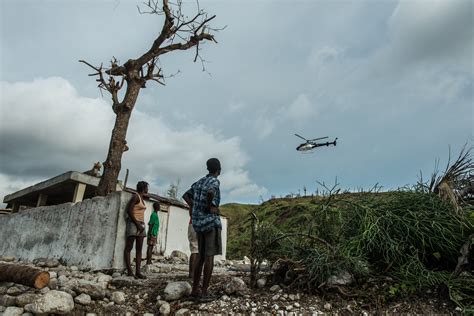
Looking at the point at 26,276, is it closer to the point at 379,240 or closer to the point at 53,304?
the point at 53,304

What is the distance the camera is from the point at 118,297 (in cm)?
462

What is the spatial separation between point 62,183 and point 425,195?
1095 centimetres

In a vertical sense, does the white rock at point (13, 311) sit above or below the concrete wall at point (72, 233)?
below

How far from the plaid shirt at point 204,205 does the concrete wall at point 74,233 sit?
2.35 metres

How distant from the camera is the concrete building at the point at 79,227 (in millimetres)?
6367

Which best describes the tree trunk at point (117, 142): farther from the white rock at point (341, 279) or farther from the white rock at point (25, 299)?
the white rock at point (341, 279)

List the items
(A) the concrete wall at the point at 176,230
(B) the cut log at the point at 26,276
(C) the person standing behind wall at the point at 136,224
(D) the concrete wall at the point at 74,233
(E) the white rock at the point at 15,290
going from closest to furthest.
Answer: (B) the cut log at the point at 26,276
(E) the white rock at the point at 15,290
(C) the person standing behind wall at the point at 136,224
(D) the concrete wall at the point at 74,233
(A) the concrete wall at the point at 176,230

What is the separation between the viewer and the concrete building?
6367 mm

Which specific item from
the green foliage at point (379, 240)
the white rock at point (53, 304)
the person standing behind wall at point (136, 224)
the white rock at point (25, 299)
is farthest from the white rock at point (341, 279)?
the white rock at point (25, 299)

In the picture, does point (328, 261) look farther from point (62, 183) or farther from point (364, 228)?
point (62, 183)

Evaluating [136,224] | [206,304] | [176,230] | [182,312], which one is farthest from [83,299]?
[176,230]

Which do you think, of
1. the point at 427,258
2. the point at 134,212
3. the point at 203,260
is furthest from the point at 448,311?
the point at 134,212

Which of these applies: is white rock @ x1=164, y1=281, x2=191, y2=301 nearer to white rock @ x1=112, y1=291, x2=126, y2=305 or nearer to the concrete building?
white rock @ x1=112, y1=291, x2=126, y2=305

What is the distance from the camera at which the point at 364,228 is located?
464 centimetres
